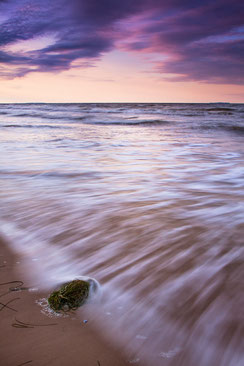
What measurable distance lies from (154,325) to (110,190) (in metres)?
2.58

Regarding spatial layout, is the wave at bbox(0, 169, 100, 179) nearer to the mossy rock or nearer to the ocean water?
the ocean water

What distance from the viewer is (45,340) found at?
1.34m

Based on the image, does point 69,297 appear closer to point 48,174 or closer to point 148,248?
point 148,248

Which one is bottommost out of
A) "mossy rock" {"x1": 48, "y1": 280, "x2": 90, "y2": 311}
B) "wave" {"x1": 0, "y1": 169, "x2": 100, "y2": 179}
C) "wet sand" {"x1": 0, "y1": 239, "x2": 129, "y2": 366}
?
"wet sand" {"x1": 0, "y1": 239, "x2": 129, "y2": 366}

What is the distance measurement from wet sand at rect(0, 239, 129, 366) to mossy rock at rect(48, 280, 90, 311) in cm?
7

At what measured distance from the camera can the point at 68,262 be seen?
208 centimetres

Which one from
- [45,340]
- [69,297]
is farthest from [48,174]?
[45,340]

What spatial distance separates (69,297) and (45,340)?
27cm

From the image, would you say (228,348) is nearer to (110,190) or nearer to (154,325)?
(154,325)

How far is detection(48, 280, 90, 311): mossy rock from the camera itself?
61.6 inches

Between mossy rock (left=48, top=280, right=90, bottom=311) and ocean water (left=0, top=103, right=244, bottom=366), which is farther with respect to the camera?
mossy rock (left=48, top=280, right=90, bottom=311)

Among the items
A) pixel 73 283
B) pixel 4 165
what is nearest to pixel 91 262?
pixel 73 283

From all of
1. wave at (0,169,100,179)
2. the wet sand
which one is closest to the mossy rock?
the wet sand

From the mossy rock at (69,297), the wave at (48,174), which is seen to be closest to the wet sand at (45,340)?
the mossy rock at (69,297)
